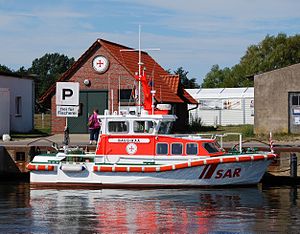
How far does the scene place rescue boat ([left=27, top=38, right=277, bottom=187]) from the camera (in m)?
25.3

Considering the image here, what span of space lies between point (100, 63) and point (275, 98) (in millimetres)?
10218

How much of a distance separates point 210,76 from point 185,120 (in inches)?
2331

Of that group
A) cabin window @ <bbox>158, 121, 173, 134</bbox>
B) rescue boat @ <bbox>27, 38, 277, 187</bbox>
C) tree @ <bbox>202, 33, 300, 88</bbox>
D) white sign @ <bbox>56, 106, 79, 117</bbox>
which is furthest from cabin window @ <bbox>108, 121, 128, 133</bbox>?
tree @ <bbox>202, 33, 300, 88</bbox>

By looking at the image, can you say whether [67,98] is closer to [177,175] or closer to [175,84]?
[177,175]

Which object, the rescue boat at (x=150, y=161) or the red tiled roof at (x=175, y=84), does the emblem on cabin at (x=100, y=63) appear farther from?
the rescue boat at (x=150, y=161)

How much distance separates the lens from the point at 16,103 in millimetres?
45875

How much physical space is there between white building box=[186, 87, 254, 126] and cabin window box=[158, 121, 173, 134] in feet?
128

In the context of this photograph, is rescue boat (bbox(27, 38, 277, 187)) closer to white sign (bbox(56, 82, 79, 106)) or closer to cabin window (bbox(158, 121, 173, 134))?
cabin window (bbox(158, 121, 173, 134))

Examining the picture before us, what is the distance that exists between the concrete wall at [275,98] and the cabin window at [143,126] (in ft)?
52.6

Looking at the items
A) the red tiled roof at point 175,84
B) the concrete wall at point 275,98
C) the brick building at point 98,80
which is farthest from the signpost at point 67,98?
the red tiled roof at point 175,84

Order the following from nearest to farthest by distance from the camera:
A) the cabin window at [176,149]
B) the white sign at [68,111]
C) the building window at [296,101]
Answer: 1. the cabin window at [176,149]
2. the white sign at [68,111]
3. the building window at [296,101]

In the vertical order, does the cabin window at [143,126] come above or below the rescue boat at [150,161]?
above

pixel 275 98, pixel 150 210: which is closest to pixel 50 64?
pixel 275 98

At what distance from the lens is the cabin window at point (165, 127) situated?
25781 mm
